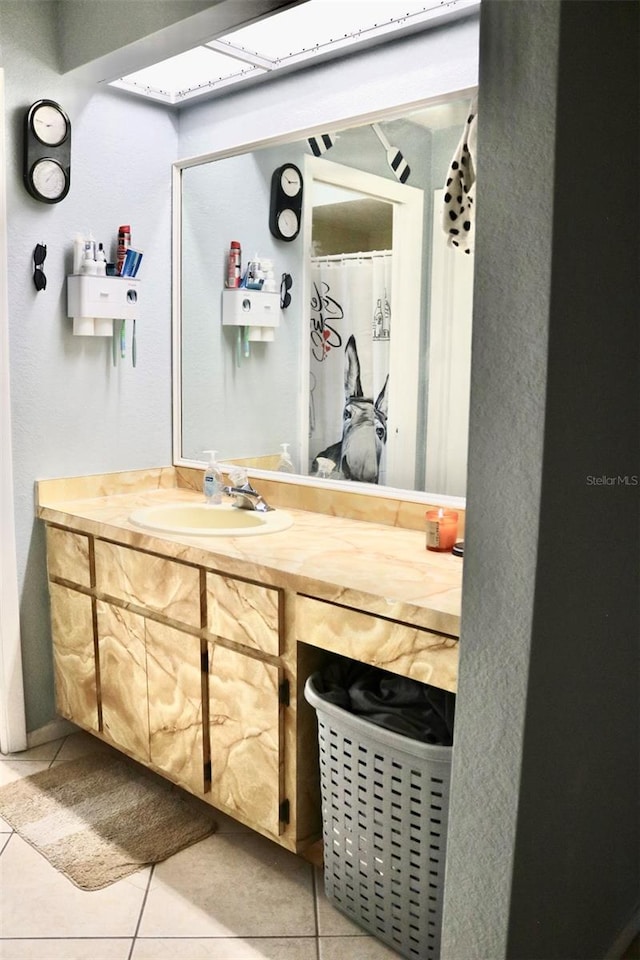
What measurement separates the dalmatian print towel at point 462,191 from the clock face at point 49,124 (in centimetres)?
149

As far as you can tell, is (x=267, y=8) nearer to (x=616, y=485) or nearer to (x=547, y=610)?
(x=616, y=485)

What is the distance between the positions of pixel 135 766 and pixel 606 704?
169 cm

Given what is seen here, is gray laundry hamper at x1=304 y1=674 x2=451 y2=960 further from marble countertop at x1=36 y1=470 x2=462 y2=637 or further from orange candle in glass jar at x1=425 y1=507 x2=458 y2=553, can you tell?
orange candle in glass jar at x1=425 y1=507 x2=458 y2=553

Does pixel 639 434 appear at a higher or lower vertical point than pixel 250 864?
higher

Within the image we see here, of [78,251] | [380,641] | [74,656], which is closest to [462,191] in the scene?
[380,641]

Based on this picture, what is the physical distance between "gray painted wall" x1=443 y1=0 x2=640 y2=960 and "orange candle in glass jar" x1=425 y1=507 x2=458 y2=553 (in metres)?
0.61

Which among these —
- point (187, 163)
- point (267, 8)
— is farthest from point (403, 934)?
point (187, 163)

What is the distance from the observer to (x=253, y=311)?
287cm

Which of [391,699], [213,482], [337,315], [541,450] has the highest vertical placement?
[337,315]

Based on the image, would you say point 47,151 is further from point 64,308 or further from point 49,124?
point 64,308

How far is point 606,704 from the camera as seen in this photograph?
67.7 inches

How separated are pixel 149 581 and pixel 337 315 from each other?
1.00 metres

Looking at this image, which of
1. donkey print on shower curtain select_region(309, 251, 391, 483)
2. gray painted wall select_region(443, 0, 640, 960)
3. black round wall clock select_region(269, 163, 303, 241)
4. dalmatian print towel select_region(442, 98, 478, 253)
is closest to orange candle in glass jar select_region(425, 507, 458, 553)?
donkey print on shower curtain select_region(309, 251, 391, 483)

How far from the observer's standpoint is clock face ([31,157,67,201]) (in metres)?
2.65
